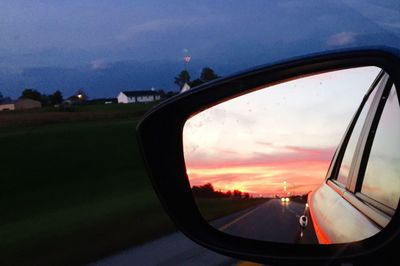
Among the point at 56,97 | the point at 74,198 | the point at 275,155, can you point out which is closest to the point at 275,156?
the point at 275,155

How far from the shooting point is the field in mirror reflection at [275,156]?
2.41 metres

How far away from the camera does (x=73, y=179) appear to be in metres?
32.3

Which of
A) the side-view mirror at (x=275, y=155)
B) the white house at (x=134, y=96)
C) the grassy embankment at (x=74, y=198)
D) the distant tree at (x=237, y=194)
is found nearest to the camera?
the side-view mirror at (x=275, y=155)

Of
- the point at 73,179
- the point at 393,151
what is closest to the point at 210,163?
the point at 393,151

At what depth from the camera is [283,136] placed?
245 centimetres

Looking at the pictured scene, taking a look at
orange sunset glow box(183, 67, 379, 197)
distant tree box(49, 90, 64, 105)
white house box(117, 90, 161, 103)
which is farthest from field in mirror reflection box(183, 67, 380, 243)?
distant tree box(49, 90, 64, 105)

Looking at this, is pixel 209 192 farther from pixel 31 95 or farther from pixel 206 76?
pixel 31 95

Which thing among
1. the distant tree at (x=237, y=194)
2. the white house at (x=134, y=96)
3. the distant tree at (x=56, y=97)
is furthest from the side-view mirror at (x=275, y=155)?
the distant tree at (x=56, y=97)

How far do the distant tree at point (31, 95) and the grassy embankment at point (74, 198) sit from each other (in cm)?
4971

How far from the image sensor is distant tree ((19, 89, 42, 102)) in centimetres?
11838

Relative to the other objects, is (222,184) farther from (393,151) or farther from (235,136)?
(393,151)

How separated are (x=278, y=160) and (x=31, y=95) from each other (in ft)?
393

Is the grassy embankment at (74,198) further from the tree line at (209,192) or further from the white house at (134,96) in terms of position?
the white house at (134,96)

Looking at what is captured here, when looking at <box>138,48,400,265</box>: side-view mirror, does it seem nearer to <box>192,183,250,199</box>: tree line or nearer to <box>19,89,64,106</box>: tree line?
<box>192,183,250,199</box>: tree line
